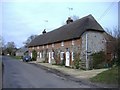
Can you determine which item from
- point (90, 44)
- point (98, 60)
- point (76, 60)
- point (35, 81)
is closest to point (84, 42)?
point (90, 44)

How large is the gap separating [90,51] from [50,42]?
15008 mm

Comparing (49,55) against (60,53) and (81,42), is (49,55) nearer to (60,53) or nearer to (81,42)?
(60,53)

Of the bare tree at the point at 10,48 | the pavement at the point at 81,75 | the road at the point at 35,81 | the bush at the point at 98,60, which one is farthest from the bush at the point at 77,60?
the bare tree at the point at 10,48

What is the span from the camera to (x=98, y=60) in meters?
33.9

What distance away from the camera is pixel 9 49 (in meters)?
149

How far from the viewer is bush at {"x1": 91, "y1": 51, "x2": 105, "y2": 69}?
33.4 meters

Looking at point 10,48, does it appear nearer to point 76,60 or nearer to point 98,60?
point 76,60

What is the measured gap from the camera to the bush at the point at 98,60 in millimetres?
33375

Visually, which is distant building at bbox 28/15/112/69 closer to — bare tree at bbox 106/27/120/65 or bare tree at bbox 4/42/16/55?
bare tree at bbox 106/27/120/65

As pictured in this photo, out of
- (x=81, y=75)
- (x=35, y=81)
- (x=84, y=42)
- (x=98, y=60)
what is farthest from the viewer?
(x=84, y=42)

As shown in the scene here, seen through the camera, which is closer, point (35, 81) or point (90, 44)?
point (35, 81)

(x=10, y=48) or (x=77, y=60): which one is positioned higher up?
(x=10, y=48)

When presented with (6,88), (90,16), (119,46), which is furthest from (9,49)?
(6,88)

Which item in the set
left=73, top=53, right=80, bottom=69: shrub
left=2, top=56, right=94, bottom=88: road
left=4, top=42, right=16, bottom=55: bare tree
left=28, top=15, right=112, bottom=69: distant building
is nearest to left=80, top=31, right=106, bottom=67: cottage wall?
left=28, top=15, right=112, bottom=69: distant building
